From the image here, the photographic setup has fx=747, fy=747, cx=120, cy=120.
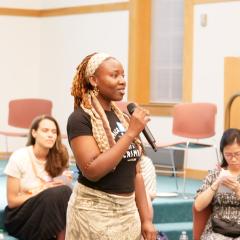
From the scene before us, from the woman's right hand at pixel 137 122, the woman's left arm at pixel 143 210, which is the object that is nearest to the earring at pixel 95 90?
the woman's right hand at pixel 137 122

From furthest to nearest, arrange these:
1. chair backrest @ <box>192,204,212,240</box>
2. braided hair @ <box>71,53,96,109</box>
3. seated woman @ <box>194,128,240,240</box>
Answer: chair backrest @ <box>192,204,212,240</box> → seated woman @ <box>194,128,240,240</box> → braided hair @ <box>71,53,96,109</box>

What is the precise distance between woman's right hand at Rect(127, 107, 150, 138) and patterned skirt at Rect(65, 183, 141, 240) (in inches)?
11.0

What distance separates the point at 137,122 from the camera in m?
2.70

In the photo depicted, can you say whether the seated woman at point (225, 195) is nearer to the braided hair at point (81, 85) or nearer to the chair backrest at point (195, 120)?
the braided hair at point (81, 85)

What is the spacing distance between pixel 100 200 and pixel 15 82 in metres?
8.06

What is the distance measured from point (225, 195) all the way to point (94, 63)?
7.07ft

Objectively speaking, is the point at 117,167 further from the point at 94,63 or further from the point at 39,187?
the point at 39,187

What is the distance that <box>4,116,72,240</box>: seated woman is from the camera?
5.13 m

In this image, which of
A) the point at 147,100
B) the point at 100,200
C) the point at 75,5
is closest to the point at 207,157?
the point at 147,100

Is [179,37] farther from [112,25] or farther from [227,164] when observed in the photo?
[227,164]

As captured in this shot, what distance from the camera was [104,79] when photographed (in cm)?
283

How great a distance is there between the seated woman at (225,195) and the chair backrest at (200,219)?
6cm

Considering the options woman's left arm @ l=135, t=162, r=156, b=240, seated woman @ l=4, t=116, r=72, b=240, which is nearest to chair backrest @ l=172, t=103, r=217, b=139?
seated woman @ l=4, t=116, r=72, b=240

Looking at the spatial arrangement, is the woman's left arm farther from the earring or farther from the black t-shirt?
the earring
